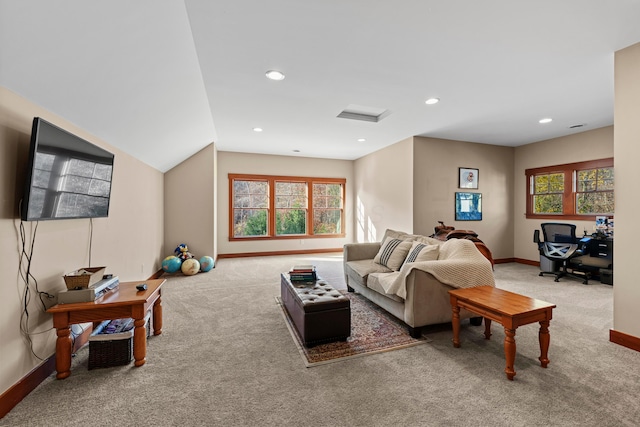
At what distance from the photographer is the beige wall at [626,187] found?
93.8 inches

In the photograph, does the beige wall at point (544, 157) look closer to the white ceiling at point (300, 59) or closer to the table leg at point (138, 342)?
the white ceiling at point (300, 59)

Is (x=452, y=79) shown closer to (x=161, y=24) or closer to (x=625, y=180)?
(x=625, y=180)

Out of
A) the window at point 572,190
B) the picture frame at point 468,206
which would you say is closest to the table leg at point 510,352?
the picture frame at point 468,206

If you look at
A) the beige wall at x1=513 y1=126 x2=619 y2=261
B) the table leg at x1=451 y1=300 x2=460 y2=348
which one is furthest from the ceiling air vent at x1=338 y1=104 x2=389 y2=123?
the beige wall at x1=513 y1=126 x2=619 y2=261

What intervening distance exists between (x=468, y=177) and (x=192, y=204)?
575 cm

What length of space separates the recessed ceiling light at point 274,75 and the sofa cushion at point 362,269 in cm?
246

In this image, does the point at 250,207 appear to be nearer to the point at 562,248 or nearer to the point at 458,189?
the point at 458,189

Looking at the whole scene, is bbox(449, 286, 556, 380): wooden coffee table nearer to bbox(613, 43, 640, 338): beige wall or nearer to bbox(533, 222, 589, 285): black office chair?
bbox(613, 43, 640, 338): beige wall

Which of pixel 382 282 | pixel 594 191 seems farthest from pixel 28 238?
pixel 594 191

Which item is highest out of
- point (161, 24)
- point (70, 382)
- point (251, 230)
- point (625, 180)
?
point (161, 24)

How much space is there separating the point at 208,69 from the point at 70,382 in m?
2.87

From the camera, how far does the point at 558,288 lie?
423cm

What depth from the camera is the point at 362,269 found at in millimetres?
3527

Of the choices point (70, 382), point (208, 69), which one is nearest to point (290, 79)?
point (208, 69)
